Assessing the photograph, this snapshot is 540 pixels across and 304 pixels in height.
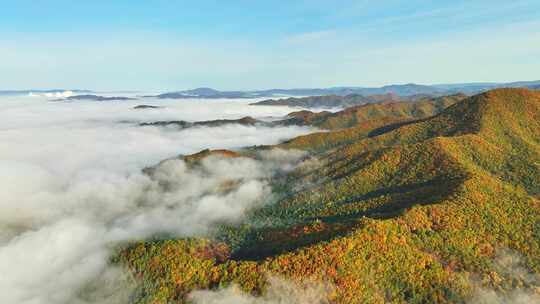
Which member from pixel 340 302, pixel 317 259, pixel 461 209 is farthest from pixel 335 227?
pixel 461 209

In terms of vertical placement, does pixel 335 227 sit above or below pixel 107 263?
above

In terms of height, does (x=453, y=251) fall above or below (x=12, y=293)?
above

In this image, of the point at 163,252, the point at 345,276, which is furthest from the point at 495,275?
the point at 163,252

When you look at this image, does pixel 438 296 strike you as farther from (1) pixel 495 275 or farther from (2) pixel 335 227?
(2) pixel 335 227

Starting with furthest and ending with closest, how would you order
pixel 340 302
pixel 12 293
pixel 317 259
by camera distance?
1. pixel 12 293
2. pixel 317 259
3. pixel 340 302

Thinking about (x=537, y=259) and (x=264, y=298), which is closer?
(x=264, y=298)

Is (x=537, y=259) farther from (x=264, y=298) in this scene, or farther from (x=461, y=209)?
(x=264, y=298)

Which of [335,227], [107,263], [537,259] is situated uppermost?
[335,227]

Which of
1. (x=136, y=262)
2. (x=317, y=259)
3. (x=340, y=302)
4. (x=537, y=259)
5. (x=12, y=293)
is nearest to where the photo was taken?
(x=340, y=302)

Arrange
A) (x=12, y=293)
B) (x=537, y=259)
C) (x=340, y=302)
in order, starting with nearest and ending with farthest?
(x=340, y=302) → (x=537, y=259) → (x=12, y=293)
